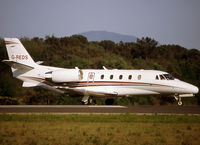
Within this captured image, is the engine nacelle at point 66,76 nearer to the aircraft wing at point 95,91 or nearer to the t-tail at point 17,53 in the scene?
the aircraft wing at point 95,91

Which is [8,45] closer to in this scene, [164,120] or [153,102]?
[153,102]

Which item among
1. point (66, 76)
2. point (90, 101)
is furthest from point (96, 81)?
point (66, 76)

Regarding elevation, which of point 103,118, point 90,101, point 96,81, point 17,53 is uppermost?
point 17,53

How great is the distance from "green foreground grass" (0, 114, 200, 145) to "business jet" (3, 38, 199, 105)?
7446 millimetres

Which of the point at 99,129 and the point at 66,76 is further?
the point at 66,76

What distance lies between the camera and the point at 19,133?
14539 mm

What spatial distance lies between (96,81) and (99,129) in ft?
42.5

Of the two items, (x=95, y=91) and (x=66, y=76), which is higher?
(x=66, y=76)

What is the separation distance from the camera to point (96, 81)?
92.4ft

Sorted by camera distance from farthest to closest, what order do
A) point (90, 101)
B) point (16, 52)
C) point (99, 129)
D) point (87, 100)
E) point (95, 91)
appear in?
1. point (16, 52)
2. point (90, 101)
3. point (87, 100)
4. point (95, 91)
5. point (99, 129)

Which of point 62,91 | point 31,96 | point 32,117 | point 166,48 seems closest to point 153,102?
point 62,91

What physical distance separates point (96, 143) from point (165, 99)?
21.1 meters

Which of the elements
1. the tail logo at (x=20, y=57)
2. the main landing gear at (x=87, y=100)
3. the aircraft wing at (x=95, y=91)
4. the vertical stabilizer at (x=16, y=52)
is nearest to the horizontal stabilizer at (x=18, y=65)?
the vertical stabilizer at (x=16, y=52)

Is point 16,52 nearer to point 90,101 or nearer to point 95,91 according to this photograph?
point 90,101
